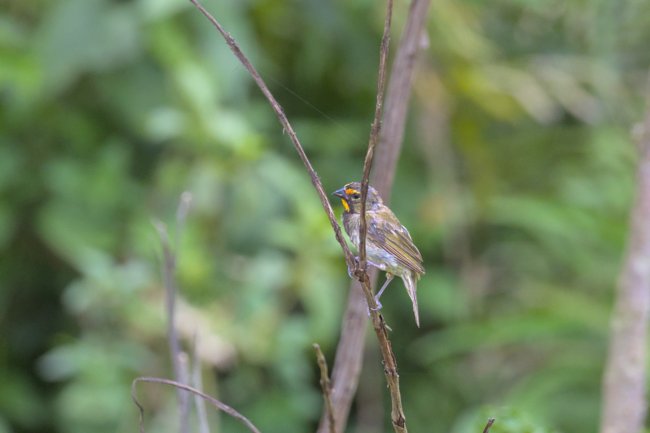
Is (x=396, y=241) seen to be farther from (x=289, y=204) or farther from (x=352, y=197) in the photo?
(x=289, y=204)

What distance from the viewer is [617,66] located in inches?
181

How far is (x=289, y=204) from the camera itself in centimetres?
395

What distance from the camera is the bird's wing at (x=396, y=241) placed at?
133 cm

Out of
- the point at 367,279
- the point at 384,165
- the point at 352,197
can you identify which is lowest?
the point at 367,279

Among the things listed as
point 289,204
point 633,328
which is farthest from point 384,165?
point 289,204

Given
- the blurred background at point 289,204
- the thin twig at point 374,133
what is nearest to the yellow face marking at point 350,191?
the thin twig at point 374,133

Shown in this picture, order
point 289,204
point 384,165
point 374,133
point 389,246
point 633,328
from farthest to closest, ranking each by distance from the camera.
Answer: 1. point 289,204
2. point 633,328
3. point 384,165
4. point 389,246
5. point 374,133

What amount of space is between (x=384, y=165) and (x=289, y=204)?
205 cm

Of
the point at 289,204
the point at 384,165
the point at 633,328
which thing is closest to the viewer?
the point at 384,165

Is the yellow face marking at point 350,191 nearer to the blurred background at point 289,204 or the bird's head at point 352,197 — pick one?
the bird's head at point 352,197

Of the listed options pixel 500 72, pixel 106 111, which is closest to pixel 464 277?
pixel 500 72

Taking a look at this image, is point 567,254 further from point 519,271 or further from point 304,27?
point 304,27

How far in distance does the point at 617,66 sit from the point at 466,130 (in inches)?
34.0

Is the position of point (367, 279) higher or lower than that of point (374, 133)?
lower
